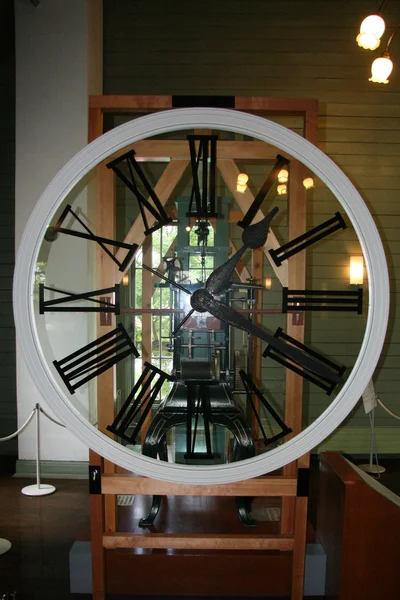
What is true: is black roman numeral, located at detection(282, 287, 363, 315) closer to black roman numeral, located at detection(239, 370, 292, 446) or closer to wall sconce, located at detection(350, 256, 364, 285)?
wall sconce, located at detection(350, 256, 364, 285)

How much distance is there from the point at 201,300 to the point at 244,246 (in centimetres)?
21

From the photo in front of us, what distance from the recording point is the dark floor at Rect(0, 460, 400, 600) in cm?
182

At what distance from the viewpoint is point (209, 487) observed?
1.42 metres

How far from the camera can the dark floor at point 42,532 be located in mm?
1823

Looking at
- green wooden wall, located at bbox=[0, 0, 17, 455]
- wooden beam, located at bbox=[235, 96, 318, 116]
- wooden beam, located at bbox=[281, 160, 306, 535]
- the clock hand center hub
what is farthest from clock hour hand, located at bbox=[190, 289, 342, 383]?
green wooden wall, located at bbox=[0, 0, 17, 455]

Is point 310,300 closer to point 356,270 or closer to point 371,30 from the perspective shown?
point 356,270

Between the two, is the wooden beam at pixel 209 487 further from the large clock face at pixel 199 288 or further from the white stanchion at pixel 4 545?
the white stanchion at pixel 4 545

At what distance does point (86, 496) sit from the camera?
274 cm

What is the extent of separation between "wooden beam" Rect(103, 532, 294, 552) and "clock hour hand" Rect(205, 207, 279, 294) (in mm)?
810

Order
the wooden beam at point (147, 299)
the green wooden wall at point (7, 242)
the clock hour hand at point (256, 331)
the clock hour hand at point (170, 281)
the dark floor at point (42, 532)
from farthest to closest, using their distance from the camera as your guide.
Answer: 1. the green wooden wall at point (7, 242)
2. the dark floor at point (42, 532)
3. the wooden beam at point (147, 299)
4. the clock hour hand at point (170, 281)
5. the clock hour hand at point (256, 331)

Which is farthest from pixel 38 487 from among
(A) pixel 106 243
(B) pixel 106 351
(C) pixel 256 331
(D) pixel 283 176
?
(D) pixel 283 176

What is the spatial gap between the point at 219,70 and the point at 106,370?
2.90m

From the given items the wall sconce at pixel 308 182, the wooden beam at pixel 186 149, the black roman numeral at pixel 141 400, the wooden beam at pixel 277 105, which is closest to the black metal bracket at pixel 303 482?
the black roman numeral at pixel 141 400

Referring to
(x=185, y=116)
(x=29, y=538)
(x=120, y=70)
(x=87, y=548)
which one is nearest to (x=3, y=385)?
(x=29, y=538)
